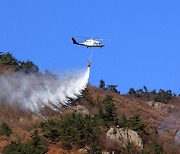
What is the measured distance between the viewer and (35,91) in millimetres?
80875

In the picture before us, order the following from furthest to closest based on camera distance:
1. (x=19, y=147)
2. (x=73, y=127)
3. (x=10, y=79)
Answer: (x=10, y=79) → (x=73, y=127) → (x=19, y=147)

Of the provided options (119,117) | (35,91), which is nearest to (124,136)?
(119,117)

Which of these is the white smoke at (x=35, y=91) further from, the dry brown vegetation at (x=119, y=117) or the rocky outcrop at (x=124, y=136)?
the rocky outcrop at (x=124, y=136)

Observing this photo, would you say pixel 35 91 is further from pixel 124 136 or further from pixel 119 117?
pixel 124 136

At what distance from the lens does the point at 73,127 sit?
6044cm

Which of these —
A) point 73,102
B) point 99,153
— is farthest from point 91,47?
point 73,102

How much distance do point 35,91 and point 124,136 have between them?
2202cm

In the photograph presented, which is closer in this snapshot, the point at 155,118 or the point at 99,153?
the point at 99,153

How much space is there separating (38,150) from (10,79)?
1230 inches

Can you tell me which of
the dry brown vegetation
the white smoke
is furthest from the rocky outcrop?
the white smoke

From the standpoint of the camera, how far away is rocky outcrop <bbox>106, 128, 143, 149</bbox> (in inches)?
2466

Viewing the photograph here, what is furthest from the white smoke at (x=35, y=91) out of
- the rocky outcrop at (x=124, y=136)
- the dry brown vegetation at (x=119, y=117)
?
the rocky outcrop at (x=124, y=136)

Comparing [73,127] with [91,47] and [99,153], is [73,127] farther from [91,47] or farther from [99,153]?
[91,47]

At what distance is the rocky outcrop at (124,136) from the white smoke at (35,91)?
40.5ft
